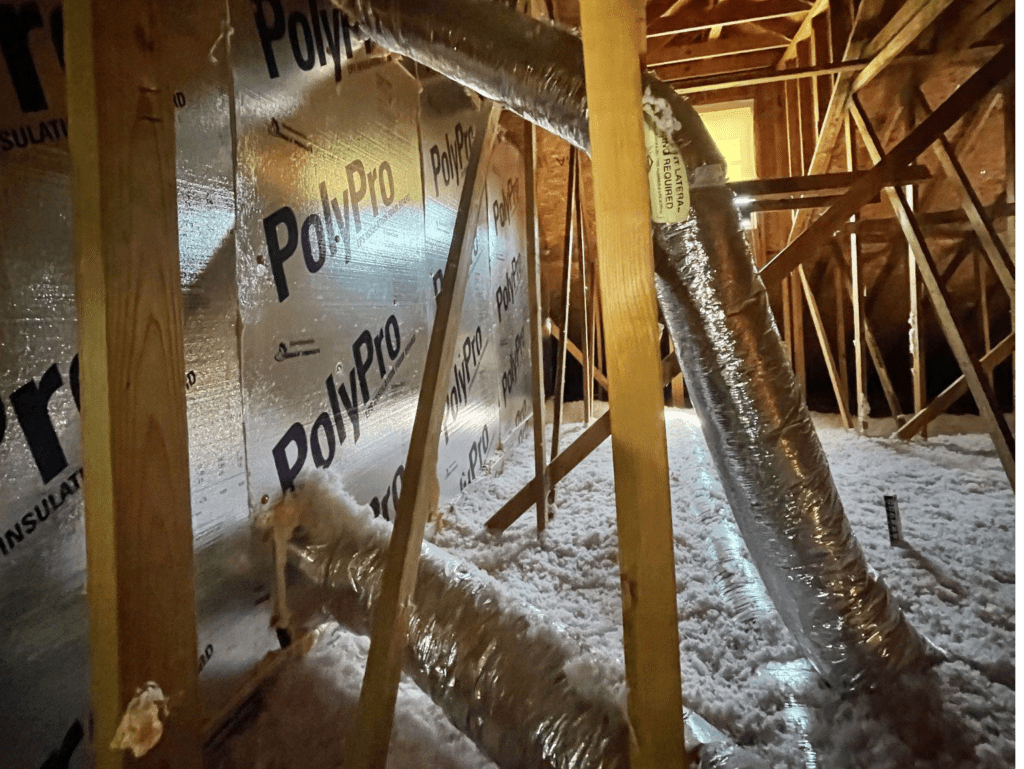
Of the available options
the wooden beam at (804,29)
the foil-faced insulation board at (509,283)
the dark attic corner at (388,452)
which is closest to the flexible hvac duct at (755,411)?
the dark attic corner at (388,452)

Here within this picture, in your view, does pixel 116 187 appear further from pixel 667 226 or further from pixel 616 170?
pixel 667 226

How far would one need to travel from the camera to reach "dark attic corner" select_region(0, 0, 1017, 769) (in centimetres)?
66

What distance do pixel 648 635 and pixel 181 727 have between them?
57 cm

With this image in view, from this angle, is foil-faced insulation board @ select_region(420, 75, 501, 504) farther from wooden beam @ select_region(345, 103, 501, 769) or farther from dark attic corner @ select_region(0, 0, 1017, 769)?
wooden beam @ select_region(345, 103, 501, 769)

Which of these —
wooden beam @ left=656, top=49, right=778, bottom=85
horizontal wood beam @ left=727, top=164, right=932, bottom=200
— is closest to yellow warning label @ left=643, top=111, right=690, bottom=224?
horizontal wood beam @ left=727, top=164, right=932, bottom=200

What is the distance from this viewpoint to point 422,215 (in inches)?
79.7

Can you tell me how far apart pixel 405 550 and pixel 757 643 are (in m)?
0.91

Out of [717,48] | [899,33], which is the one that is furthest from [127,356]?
[717,48]

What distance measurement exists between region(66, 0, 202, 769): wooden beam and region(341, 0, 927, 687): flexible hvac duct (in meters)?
0.78

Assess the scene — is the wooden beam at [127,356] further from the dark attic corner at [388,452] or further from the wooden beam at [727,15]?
the wooden beam at [727,15]

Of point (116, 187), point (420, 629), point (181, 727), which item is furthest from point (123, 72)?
point (420, 629)

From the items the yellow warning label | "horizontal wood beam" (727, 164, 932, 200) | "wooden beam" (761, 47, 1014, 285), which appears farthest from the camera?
"horizontal wood beam" (727, 164, 932, 200)

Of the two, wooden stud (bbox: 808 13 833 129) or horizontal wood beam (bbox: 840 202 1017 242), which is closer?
horizontal wood beam (bbox: 840 202 1017 242)

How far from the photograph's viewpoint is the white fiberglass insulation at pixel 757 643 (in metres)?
1.03
